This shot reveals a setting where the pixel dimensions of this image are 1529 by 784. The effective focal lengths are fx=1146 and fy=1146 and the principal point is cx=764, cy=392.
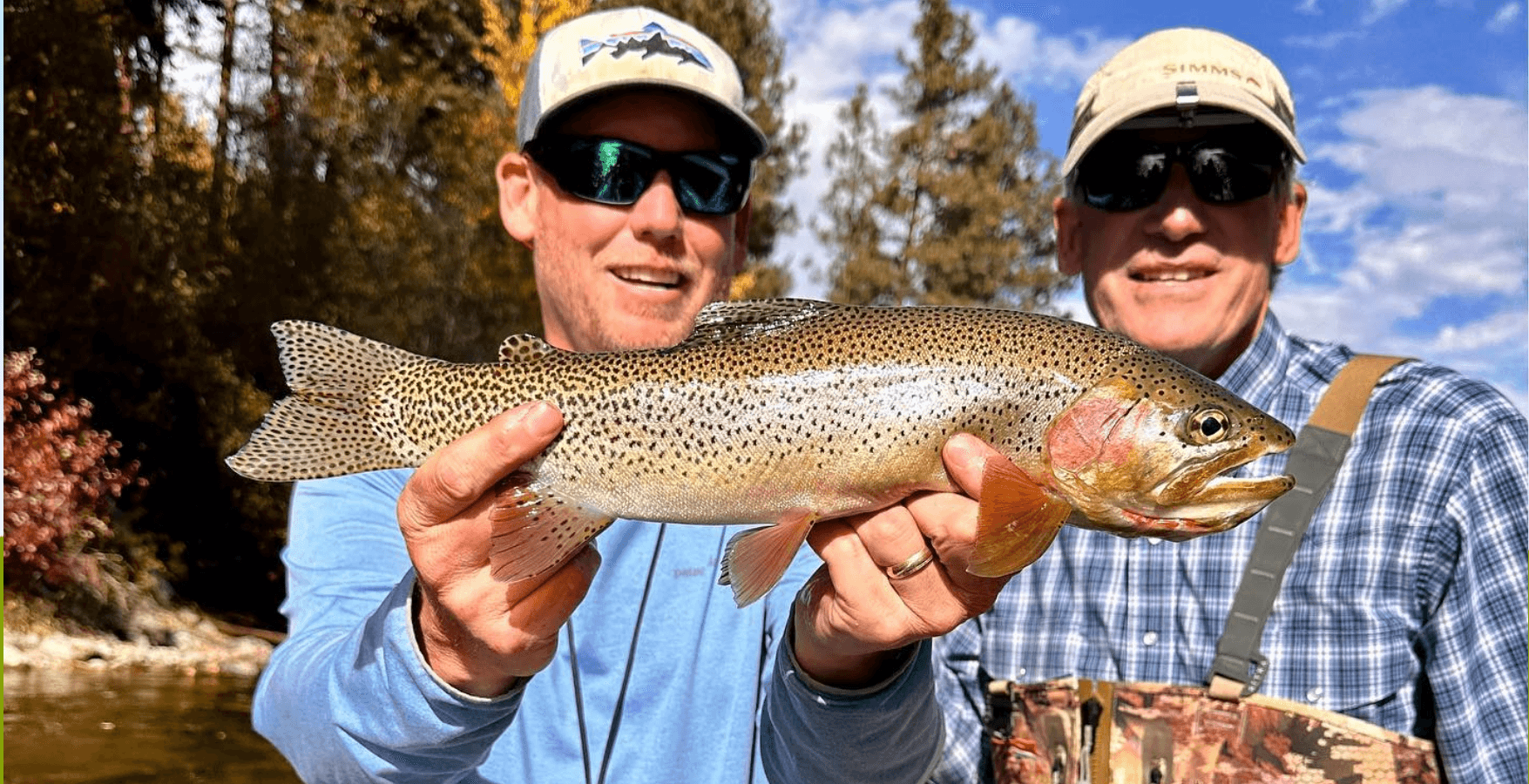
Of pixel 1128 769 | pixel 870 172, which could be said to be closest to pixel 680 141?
pixel 1128 769

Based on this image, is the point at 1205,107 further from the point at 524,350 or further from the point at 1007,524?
the point at 524,350

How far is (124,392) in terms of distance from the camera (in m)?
17.8

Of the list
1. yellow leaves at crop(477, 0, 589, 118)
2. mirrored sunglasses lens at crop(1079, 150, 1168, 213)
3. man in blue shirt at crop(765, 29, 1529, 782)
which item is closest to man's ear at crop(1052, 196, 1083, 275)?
man in blue shirt at crop(765, 29, 1529, 782)

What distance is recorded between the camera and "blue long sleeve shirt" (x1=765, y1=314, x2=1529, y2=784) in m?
3.37

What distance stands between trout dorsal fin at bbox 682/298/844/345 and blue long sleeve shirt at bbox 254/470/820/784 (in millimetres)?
1021

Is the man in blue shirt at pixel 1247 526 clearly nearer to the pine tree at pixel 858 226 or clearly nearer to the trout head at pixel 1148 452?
the trout head at pixel 1148 452

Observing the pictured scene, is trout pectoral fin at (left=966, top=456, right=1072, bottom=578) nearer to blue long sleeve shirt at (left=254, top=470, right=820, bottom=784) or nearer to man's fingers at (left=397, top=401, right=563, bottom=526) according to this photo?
man's fingers at (left=397, top=401, right=563, bottom=526)

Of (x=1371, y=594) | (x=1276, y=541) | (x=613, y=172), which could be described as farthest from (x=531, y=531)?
(x=1371, y=594)

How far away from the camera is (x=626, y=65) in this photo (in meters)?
3.81

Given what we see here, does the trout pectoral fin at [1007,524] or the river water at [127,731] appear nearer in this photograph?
the trout pectoral fin at [1007,524]

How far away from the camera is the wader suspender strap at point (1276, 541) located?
3.55 metres

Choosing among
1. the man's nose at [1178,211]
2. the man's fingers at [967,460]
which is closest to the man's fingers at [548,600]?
the man's fingers at [967,460]

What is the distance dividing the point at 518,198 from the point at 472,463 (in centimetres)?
210

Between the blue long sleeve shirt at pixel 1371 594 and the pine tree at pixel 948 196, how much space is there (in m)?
27.0
